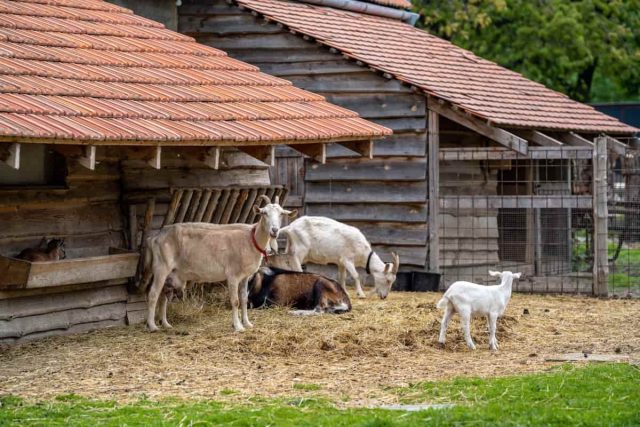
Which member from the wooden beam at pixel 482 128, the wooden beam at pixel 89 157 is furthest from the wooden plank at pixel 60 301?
the wooden beam at pixel 482 128

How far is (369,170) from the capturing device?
1928 centimetres

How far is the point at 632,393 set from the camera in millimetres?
9336

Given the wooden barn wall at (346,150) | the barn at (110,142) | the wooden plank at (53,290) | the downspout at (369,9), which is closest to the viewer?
the barn at (110,142)

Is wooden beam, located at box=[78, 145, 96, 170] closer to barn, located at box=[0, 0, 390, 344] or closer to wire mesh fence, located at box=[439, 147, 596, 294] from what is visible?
barn, located at box=[0, 0, 390, 344]

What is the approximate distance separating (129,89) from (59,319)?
101 inches

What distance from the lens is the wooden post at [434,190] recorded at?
18641mm

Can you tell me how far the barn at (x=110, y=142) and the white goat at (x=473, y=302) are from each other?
2651 mm

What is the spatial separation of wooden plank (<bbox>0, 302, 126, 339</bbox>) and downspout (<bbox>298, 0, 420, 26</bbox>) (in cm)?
977

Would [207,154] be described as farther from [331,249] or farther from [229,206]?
[331,249]

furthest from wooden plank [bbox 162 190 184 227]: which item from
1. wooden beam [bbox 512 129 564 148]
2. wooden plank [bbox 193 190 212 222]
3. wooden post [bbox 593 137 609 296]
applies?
wooden beam [bbox 512 129 564 148]

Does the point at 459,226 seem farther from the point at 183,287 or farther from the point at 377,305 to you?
the point at 183,287

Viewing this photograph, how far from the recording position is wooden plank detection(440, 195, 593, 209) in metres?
17.9

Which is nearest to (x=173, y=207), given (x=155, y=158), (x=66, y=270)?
(x=155, y=158)

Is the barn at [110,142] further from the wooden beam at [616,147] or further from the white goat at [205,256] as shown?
the wooden beam at [616,147]
